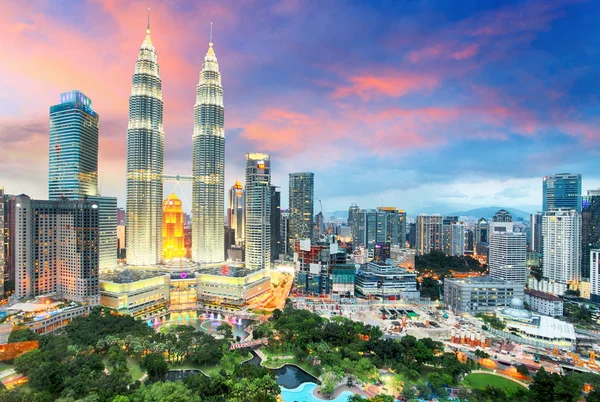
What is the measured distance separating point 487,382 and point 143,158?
6192 cm

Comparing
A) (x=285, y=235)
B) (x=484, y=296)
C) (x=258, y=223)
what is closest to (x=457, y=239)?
(x=285, y=235)

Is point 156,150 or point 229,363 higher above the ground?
point 156,150

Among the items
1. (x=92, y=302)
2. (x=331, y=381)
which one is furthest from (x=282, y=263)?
(x=331, y=381)

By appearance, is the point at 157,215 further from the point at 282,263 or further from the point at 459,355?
the point at 459,355

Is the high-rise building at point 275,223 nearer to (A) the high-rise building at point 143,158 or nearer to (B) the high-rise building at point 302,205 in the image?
(B) the high-rise building at point 302,205

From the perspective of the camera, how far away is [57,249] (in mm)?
44594

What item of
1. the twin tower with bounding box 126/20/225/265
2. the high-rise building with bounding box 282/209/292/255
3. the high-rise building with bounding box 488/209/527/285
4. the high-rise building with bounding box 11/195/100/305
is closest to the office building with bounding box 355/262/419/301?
the high-rise building with bounding box 488/209/527/285

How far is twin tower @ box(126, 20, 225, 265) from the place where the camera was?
212 feet

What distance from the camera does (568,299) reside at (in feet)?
173

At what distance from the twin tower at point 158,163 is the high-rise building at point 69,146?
26.7 ft

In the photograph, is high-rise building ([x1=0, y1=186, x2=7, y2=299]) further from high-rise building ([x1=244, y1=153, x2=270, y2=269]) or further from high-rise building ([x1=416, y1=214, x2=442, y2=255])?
high-rise building ([x1=416, y1=214, x2=442, y2=255])

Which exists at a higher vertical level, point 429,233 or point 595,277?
point 429,233

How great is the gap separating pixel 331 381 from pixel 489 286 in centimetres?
3333

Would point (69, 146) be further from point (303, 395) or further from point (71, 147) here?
point (303, 395)
